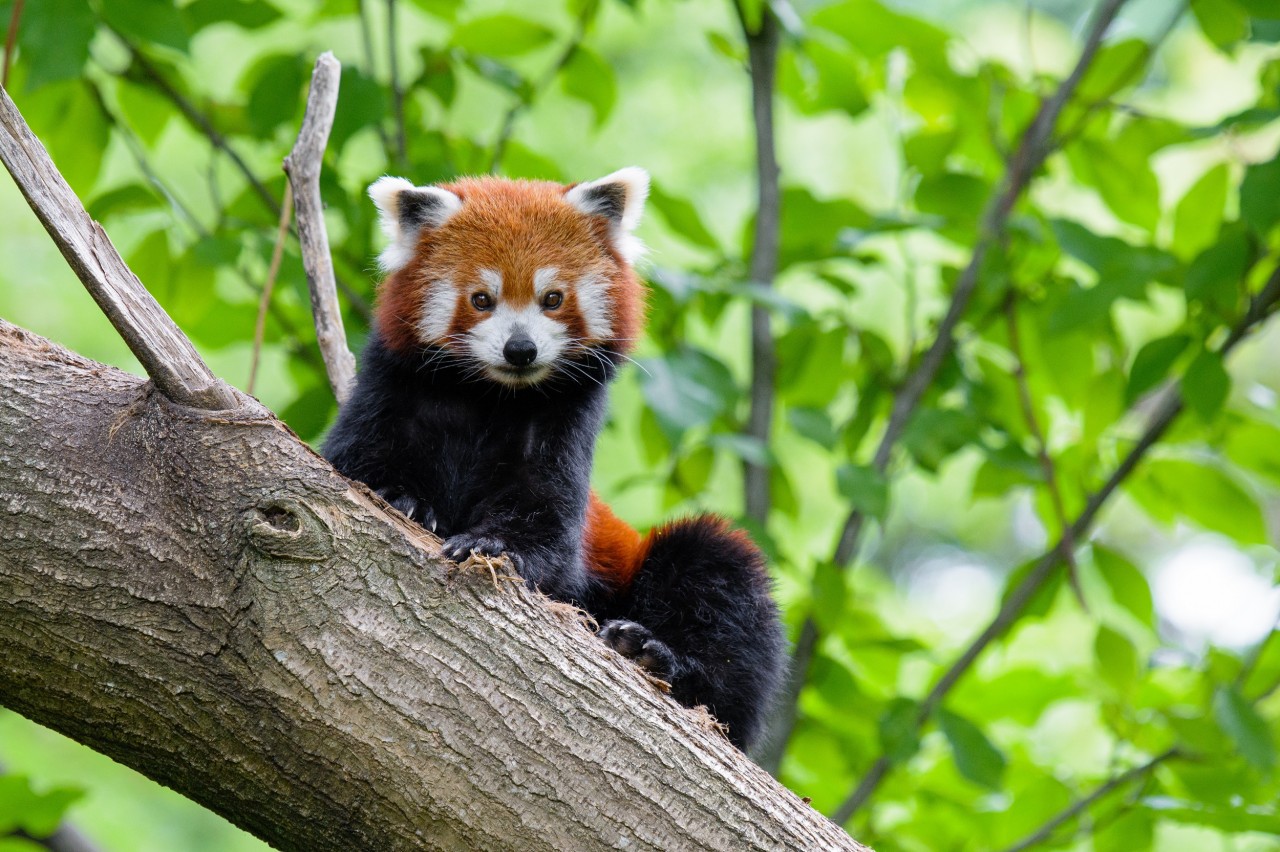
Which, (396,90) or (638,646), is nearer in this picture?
(638,646)

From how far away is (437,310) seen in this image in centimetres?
301

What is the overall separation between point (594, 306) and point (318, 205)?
0.78 metres

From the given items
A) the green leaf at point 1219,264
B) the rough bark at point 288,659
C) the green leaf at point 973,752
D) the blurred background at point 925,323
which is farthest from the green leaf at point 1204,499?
the rough bark at point 288,659

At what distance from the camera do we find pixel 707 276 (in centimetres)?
422

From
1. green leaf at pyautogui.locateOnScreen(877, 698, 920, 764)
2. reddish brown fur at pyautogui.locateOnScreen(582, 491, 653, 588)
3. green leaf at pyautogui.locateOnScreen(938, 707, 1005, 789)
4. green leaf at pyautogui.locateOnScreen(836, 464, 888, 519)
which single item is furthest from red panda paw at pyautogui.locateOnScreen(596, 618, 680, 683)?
green leaf at pyautogui.locateOnScreen(938, 707, 1005, 789)

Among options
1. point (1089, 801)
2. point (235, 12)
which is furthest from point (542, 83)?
point (1089, 801)

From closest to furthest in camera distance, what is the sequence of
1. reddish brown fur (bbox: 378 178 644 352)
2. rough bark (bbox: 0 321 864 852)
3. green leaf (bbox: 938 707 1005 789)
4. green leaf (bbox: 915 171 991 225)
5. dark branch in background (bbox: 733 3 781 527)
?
1. rough bark (bbox: 0 321 864 852)
2. reddish brown fur (bbox: 378 178 644 352)
3. green leaf (bbox: 938 707 1005 789)
4. green leaf (bbox: 915 171 991 225)
5. dark branch in background (bbox: 733 3 781 527)

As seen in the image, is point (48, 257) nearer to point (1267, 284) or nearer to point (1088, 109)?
point (1088, 109)

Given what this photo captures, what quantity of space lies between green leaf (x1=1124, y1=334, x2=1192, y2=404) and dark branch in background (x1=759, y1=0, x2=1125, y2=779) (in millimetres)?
700

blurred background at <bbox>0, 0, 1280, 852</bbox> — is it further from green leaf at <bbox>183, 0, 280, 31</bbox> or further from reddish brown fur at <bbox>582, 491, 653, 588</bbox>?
reddish brown fur at <bbox>582, 491, 653, 588</bbox>

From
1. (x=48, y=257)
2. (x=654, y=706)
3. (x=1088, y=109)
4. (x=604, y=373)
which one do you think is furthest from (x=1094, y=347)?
(x=48, y=257)

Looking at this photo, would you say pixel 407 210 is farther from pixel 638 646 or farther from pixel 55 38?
pixel 638 646

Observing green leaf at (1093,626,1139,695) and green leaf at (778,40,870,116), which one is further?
green leaf at (778,40,870,116)

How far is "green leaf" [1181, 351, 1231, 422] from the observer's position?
3.55 m
